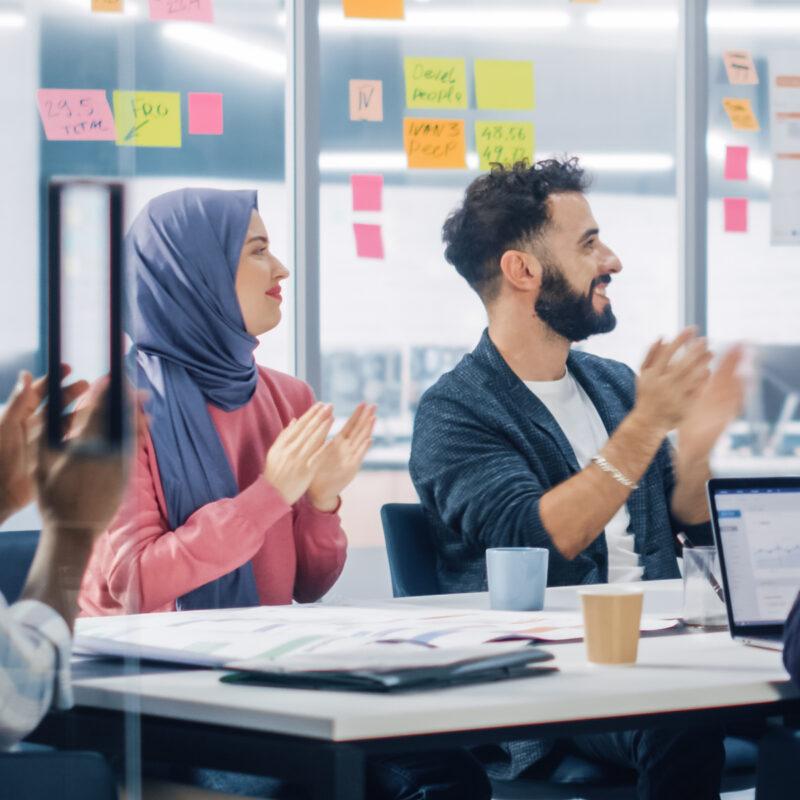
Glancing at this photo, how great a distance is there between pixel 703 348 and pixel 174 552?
3.11 feet

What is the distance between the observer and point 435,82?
3.36 m

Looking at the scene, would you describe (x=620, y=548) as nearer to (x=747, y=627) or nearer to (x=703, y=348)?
(x=703, y=348)

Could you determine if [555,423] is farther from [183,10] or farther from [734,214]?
[734,214]

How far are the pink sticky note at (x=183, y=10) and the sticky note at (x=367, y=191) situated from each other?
50 cm

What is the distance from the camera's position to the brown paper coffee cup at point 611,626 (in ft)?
4.43

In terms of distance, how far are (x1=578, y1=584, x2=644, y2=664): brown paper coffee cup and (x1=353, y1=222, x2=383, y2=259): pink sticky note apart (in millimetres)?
2034

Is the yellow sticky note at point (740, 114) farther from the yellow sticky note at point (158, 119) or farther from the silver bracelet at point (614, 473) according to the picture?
the silver bracelet at point (614, 473)

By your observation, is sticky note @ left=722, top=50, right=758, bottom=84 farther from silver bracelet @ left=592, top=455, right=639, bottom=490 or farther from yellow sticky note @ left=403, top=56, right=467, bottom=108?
silver bracelet @ left=592, top=455, right=639, bottom=490

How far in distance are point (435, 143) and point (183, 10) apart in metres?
0.67

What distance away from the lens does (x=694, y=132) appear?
3.69 metres

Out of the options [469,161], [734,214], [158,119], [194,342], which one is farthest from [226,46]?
[734,214]

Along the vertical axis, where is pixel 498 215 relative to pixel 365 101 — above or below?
below

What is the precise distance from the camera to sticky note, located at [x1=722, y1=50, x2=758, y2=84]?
12.2 feet

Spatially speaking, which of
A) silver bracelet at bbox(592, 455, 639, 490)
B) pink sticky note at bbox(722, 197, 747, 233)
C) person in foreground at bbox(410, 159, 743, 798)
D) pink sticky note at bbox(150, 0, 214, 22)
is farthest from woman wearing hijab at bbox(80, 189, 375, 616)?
pink sticky note at bbox(722, 197, 747, 233)
